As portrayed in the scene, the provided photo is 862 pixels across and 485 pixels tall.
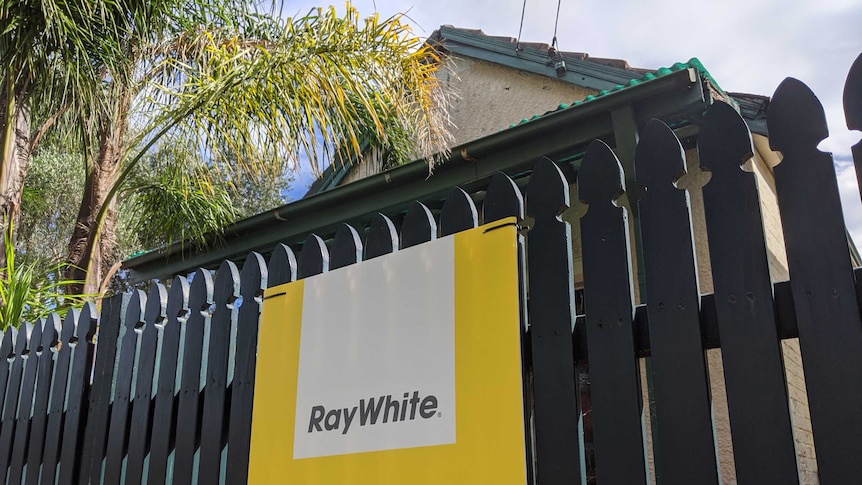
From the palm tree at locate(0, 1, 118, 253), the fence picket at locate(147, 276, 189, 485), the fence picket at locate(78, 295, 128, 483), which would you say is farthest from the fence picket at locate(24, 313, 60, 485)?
the palm tree at locate(0, 1, 118, 253)

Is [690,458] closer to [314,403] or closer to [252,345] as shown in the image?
[314,403]

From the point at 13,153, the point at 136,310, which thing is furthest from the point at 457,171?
the point at 13,153

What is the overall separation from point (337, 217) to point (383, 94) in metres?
1.42

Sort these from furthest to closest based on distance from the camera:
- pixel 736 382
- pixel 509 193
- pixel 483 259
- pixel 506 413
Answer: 1. pixel 509 193
2. pixel 483 259
3. pixel 506 413
4. pixel 736 382

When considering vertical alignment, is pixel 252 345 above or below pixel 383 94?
below

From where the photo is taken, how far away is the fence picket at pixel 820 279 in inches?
63.6

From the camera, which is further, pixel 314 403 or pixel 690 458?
pixel 314 403

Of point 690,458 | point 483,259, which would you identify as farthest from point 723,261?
point 483,259

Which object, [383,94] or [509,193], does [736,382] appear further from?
[383,94]

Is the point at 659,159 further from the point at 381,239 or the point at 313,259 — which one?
the point at 313,259

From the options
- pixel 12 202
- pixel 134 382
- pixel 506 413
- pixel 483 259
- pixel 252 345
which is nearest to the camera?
pixel 506 413

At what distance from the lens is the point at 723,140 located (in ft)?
6.32

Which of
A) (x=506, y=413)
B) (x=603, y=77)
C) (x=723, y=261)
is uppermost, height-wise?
(x=603, y=77)

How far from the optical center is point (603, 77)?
7070 millimetres
